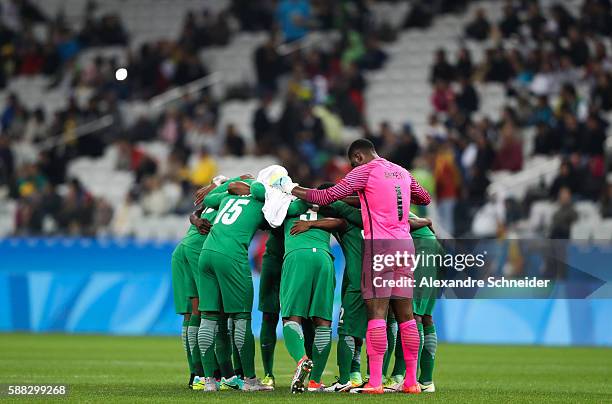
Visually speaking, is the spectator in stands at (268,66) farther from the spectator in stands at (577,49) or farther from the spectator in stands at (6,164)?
the spectator in stands at (577,49)

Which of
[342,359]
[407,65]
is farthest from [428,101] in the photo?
[342,359]

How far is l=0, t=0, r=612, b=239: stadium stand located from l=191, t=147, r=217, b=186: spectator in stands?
0.05 m

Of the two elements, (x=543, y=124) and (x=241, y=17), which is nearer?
(x=543, y=124)

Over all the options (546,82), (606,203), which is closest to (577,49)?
(546,82)

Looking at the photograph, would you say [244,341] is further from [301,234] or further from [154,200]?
[154,200]

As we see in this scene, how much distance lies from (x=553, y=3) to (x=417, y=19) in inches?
146

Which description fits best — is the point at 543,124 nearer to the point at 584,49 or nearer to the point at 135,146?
the point at 584,49

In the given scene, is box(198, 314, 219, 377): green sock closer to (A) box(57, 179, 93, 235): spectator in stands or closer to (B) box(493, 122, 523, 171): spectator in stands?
(B) box(493, 122, 523, 171): spectator in stands

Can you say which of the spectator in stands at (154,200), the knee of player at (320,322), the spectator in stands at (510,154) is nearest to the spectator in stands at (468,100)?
the spectator in stands at (510,154)

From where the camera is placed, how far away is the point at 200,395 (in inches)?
492

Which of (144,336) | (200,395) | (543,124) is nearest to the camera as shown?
(200,395)

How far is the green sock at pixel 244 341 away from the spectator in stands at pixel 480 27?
18.4 meters

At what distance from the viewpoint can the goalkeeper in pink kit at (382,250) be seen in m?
12.6

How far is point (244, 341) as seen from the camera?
13.2 m
